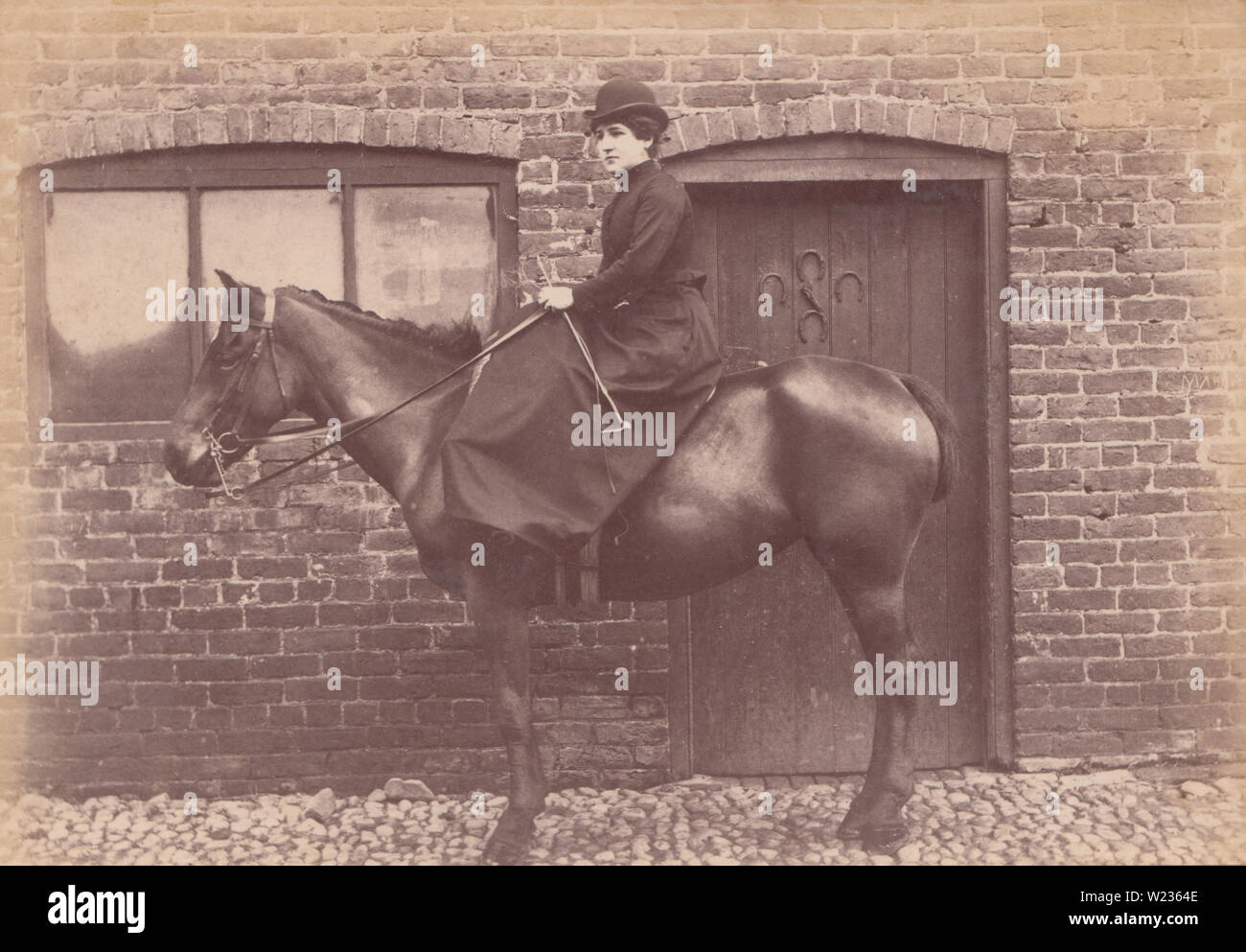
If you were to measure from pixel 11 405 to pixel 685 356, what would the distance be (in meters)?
3.11

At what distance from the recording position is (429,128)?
203 inches

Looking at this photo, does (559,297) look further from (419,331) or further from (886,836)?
(886,836)

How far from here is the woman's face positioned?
168 inches

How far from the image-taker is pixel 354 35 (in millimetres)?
5141

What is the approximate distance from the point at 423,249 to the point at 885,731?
2.87m

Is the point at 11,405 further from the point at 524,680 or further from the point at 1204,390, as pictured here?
the point at 1204,390

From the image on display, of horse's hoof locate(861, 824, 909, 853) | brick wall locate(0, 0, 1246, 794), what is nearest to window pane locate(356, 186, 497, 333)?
brick wall locate(0, 0, 1246, 794)

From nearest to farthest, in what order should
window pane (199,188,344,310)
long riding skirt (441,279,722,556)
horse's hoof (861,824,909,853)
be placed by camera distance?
long riding skirt (441,279,722,556) < horse's hoof (861,824,909,853) < window pane (199,188,344,310)

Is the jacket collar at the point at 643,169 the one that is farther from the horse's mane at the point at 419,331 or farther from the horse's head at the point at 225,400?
the horse's head at the point at 225,400

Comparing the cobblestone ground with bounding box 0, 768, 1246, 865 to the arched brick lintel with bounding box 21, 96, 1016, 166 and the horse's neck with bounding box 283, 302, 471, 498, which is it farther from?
the arched brick lintel with bounding box 21, 96, 1016, 166

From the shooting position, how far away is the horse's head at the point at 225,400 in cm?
432

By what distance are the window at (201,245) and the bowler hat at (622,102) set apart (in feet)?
3.65

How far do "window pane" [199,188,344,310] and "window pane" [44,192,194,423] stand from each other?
142 mm

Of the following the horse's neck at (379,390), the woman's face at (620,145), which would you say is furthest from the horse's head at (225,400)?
the woman's face at (620,145)
